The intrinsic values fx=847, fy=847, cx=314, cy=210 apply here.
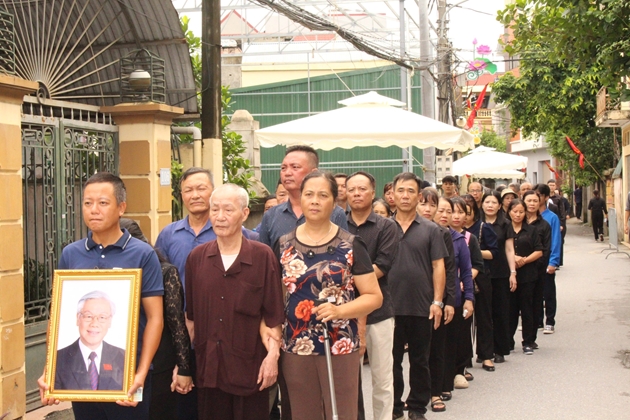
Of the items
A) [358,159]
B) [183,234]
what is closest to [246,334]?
[183,234]

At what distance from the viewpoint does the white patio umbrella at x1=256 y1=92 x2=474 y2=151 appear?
10914 millimetres

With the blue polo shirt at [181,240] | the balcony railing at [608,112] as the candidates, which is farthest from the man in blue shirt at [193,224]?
the balcony railing at [608,112]

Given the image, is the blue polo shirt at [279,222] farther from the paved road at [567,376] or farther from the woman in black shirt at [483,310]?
the woman in black shirt at [483,310]

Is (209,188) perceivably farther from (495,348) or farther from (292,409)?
(495,348)

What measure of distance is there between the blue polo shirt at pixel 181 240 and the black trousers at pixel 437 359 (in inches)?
99.4

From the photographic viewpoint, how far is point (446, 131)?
1114 centimetres

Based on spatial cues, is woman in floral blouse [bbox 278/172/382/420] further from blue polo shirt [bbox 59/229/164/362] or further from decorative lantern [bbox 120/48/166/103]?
decorative lantern [bbox 120/48/166/103]

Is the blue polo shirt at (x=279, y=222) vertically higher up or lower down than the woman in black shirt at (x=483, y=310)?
higher up

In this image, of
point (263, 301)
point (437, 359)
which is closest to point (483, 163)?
point (437, 359)

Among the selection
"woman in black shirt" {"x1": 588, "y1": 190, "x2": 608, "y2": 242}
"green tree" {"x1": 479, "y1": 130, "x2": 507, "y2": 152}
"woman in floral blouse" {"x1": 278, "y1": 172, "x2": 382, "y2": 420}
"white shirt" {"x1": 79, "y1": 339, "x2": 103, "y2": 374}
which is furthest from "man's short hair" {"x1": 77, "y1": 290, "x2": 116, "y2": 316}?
"green tree" {"x1": 479, "y1": 130, "x2": 507, "y2": 152}

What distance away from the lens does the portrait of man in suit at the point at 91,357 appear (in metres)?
4.28

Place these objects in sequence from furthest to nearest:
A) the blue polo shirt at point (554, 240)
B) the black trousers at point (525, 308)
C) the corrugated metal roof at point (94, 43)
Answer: the blue polo shirt at point (554, 240), the black trousers at point (525, 308), the corrugated metal roof at point (94, 43)

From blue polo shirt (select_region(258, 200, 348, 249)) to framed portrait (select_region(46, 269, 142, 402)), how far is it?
1679 millimetres

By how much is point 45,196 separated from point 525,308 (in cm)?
587
